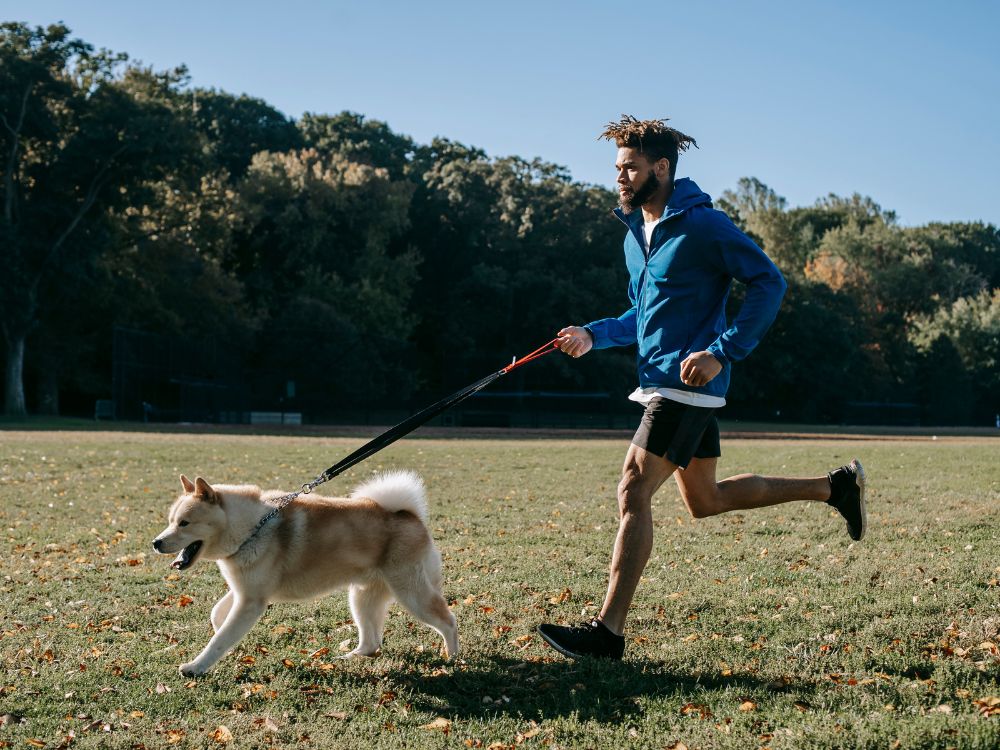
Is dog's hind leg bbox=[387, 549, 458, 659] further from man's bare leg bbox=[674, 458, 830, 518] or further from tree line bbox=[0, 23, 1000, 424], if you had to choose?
tree line bbox=[0, 23, 1000, 424]

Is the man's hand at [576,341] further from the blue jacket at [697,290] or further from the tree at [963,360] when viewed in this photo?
the tree at [963,360]


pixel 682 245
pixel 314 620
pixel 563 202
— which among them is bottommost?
pixel 314 620

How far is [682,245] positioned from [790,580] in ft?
10.2

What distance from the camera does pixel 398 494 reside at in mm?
5559

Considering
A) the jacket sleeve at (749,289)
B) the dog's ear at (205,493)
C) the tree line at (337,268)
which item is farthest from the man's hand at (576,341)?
the tree line at (337,268)

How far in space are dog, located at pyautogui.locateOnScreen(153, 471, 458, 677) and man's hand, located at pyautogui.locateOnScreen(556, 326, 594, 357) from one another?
4.17 feet

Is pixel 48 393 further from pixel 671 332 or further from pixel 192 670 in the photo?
pixel 671 332

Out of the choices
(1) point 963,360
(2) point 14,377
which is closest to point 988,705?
(2) point 14,377

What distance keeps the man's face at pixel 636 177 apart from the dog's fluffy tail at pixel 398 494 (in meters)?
1.96

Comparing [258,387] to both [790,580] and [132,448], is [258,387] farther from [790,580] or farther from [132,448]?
[790,580]

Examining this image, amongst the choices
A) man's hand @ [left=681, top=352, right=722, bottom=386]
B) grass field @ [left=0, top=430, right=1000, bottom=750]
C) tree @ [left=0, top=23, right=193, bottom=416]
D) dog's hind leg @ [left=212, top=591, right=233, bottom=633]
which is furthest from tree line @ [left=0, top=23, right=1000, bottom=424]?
man's hand @ [left=681, top=352, right=722, bottom=386]

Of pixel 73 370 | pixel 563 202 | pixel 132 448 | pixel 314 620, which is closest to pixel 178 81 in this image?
pixel 73 370

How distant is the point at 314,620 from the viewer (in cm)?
626

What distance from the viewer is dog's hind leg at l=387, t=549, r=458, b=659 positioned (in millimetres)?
5332
